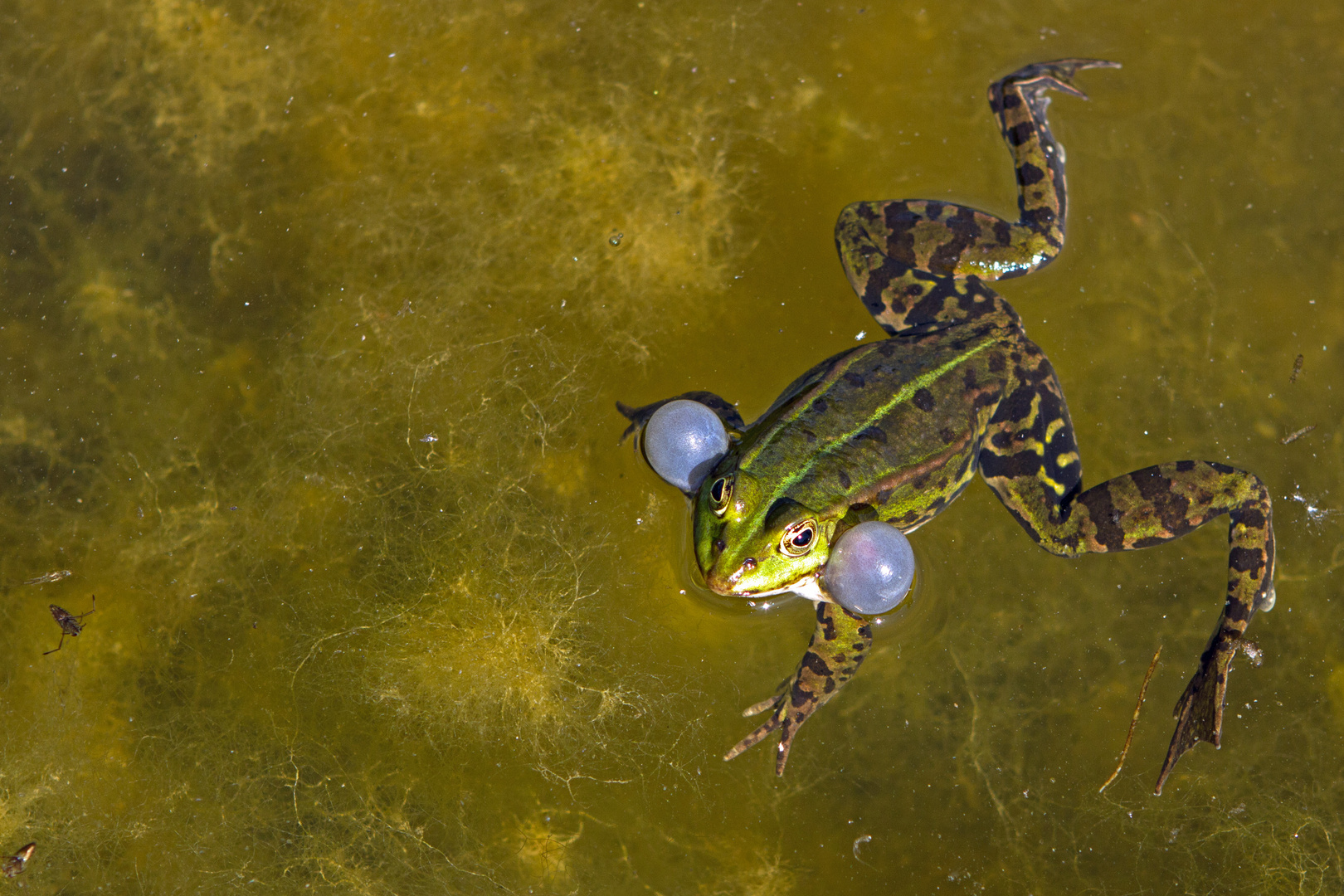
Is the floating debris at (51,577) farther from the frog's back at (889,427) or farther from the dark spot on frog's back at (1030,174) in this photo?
the dark spot on frog's back at (1030,174)

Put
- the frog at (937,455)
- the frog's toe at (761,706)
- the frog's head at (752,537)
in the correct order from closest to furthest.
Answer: the frog's head at (752,537), the frog at (937,455), the frog's toe at (761,706)

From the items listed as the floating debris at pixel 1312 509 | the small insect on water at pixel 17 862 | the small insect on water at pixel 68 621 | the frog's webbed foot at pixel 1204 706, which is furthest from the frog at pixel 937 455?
the small insect on water at pixel 17 862

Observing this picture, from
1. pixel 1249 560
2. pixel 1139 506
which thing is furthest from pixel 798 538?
pixel 1249 560

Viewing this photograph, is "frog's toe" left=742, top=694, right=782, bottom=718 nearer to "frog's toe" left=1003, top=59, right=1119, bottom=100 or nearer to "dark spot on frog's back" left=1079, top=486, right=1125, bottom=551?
"dark spot on frog's back" left=1079, top=486, right=1125, bottom=551

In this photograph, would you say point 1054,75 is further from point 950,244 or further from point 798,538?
point 798,538

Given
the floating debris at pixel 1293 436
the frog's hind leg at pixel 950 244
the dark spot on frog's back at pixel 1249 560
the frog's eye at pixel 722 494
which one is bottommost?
the dark spot on frog's back at pixel 1249 560

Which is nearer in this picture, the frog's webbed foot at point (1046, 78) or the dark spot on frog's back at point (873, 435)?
the dark spot on frog's back at point (873, 435)

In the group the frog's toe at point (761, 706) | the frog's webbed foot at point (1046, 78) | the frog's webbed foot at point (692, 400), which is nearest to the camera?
the frog's toe at point (761, 706)
